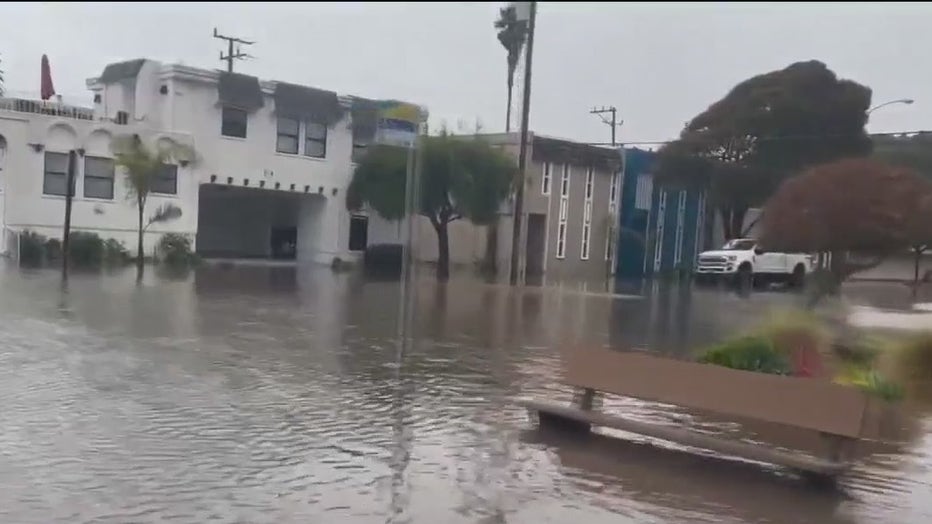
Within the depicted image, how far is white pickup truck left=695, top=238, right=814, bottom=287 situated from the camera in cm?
3116

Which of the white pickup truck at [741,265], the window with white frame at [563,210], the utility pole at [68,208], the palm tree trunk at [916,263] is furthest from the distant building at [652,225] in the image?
the utility pole at [68,208]

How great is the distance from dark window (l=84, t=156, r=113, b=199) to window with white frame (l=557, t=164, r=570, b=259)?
15777 millimetres

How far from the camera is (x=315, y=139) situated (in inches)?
1513

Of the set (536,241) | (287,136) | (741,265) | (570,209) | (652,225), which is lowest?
(741,265)

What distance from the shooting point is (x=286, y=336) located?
1461cm

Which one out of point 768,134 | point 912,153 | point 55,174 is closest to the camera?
point 912,153

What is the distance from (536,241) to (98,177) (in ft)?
50.9

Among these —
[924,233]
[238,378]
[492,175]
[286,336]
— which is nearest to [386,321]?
Answer: [286,336]

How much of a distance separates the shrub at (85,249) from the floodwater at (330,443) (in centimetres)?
1639

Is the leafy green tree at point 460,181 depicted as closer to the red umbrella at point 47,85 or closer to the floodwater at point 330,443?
the red umbrella at point 47,85

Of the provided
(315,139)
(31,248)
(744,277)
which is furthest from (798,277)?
(31,248)

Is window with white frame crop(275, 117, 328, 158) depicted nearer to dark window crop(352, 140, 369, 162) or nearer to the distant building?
dark window crop(352, 140, 369, 162)

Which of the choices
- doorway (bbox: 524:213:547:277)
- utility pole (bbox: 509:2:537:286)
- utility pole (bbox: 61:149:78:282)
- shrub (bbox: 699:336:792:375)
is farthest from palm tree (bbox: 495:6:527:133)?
utility pole (bbox: 61:149:78:282)

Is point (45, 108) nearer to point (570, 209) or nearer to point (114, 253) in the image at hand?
point (114, 253)
